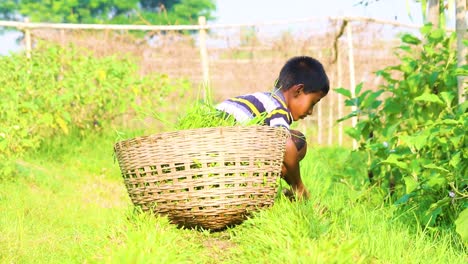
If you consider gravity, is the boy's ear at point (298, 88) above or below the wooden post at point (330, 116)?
above

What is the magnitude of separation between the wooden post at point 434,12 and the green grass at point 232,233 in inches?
50.5

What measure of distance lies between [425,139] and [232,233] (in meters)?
1.37

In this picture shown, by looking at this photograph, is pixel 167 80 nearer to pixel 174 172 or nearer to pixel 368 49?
pixel 368 49

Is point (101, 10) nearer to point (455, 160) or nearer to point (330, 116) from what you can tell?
point (330, 116)

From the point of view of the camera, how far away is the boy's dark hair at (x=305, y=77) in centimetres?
469

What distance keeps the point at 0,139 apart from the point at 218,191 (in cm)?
317

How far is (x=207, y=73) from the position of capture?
384 inches

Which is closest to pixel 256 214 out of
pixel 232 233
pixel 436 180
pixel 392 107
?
pixel 232 233

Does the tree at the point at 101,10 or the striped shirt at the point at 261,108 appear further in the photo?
the tree at the point at 101,10

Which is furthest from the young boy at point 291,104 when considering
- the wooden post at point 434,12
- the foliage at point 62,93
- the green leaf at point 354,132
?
the foliage at point 62,93

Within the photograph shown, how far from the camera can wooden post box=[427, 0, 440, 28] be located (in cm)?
550

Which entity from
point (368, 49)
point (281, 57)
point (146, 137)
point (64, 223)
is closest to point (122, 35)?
point (281, 57)

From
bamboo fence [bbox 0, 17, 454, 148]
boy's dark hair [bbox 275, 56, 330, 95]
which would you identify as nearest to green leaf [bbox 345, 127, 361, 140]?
boy's dark hair [bbox 275, 56, 330, 95]

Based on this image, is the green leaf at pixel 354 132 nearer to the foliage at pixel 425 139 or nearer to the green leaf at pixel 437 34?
the foliage at pixel 425 139
